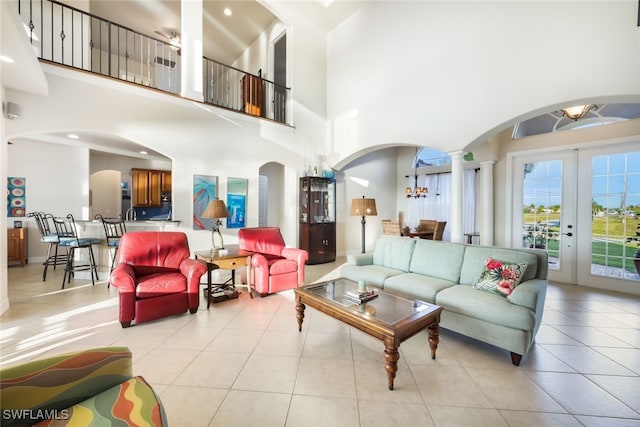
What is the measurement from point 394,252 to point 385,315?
1690 mm

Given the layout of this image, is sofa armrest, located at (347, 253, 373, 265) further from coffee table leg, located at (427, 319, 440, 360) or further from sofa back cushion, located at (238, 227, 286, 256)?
coffee table leg, located at (427, 319, 440, 360)

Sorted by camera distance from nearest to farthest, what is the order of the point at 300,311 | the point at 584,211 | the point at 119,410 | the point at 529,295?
the point at 119,410, the point at 529,295, the point at 300,311, the point at 584,211

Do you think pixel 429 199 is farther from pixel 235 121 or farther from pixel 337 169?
pixel 235 121

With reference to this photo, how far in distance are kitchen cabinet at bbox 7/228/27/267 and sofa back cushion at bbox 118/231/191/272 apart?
13.3 ft

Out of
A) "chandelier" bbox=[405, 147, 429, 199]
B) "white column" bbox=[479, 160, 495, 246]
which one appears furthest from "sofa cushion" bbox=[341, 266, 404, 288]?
"chandelier" bbox=[405, 147, 429, 199]

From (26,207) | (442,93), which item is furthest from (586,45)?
(26,207)

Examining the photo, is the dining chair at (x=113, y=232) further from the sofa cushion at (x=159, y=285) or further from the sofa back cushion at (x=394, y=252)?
the sofa back cushion at (x=394, y=252)

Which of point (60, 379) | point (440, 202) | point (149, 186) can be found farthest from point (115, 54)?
point (440, 202)

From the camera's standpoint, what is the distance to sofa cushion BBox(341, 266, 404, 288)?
10.6 feet

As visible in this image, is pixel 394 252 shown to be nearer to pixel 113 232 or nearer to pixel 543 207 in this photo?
pixel 543 207

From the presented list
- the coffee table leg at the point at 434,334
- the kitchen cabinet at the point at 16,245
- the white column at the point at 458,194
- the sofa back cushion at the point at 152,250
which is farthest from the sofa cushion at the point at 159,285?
the kitchen cabinet at the point at 16,245

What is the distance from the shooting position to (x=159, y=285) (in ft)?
9.68

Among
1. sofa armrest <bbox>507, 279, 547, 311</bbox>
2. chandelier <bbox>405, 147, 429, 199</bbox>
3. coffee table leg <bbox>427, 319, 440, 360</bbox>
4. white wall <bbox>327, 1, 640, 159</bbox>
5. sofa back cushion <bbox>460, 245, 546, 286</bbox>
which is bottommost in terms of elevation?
coffee table leg <bbox>427, 319, 440, 360</bbox>

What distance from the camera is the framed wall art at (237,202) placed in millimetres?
5105
